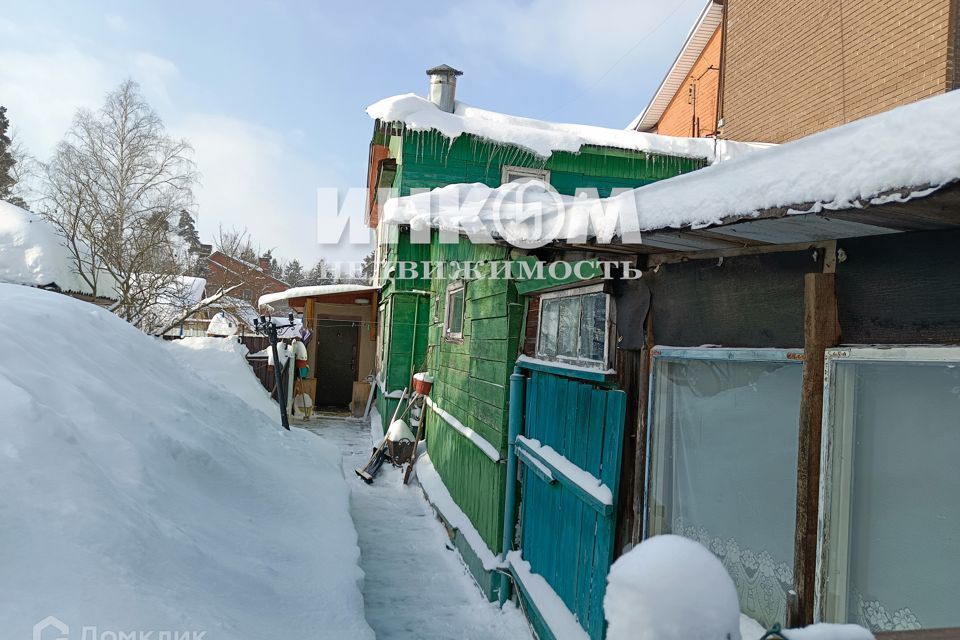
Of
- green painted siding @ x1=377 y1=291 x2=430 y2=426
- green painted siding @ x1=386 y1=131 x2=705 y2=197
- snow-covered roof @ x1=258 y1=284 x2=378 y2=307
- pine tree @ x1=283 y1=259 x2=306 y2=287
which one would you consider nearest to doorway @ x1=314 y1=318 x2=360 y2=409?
snow-covered roof @ x1=258 y1=284 x2=378 y2=307

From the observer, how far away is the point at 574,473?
12.1 feet

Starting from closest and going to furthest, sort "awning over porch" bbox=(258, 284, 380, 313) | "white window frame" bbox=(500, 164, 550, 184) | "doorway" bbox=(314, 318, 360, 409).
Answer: "white window frame" bbox=(500, 164, 550, 184), "awning over porch" bbox=(258, 284, 380, 313), "doorway" bbox=(314, 318, 360, 409)

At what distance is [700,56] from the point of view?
44.7ft

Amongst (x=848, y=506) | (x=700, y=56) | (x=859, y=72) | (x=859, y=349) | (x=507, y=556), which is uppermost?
(x=700, y=56)

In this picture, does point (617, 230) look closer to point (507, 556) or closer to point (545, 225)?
point (545, 225)

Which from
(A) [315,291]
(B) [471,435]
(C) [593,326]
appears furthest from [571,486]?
(A) [315,291]

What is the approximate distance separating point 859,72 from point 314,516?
333 inches

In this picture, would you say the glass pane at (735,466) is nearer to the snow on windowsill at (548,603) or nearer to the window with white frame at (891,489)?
the window with white frame at (891,489)

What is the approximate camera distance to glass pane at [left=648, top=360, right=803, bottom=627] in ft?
7.13

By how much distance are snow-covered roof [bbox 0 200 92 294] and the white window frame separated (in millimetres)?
13764

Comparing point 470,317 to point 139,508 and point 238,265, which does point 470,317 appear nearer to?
point 139,508

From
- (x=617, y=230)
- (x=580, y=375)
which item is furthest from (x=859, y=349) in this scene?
(x=580, y=375)

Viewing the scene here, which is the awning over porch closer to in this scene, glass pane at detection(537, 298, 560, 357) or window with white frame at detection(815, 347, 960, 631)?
glass pane at detection(537, 298, 560, 357)

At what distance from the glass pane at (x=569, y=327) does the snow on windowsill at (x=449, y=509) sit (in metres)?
2.08
